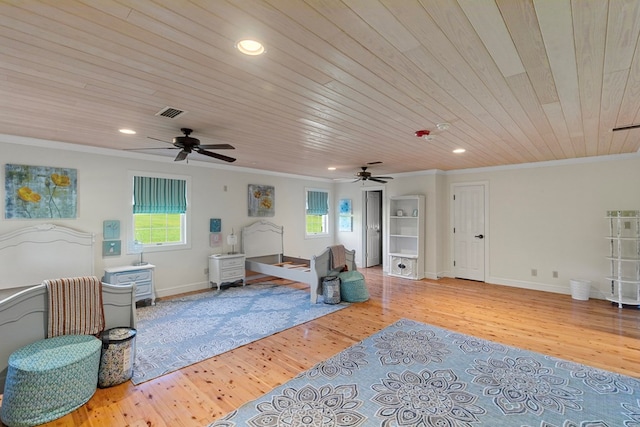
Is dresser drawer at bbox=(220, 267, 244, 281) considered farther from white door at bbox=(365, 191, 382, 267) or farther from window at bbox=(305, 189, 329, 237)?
white door at bbox=(365, 191, 382, 267)

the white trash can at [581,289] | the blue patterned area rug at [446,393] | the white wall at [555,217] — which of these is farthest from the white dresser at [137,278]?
the white trash can at [581,289]

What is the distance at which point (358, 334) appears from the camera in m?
3.67

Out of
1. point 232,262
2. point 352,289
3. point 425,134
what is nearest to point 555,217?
point 425,134

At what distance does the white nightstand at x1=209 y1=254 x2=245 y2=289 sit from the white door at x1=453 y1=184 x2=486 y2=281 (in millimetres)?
4673

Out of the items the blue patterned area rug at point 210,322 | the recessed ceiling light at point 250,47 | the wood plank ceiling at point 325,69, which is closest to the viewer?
the wood plank ceiling at point 325,69

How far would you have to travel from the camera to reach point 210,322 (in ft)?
13.4

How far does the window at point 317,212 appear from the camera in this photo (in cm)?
799

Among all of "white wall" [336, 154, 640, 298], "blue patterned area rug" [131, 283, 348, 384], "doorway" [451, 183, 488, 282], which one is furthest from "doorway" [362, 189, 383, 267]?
"blue patterned area rug" [131, 283, 348, 384]

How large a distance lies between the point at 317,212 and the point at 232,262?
3017 mm

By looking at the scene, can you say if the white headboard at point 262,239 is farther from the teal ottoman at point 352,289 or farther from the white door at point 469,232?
the white door at point 469,232

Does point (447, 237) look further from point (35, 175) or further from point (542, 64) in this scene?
point (35, 175)

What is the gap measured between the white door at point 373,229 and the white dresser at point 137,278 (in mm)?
5216

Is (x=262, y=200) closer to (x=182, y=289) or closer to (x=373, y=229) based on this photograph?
(x=182, y=289)

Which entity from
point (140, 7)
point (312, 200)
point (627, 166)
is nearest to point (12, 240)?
point (140, 7)
